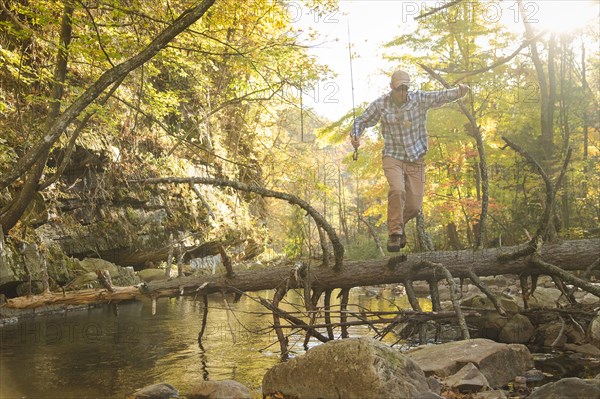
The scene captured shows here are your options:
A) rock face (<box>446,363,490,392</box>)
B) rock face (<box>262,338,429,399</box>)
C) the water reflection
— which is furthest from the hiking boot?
rock face (<box>262,338,429,399</box>)

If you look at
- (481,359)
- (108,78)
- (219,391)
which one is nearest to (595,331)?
(481,359)

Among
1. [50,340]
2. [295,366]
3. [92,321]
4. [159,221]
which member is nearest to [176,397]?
[295,366]

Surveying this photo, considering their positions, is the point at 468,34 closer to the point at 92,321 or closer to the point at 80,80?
the point at 80,80

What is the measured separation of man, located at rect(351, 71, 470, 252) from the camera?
19.5 ft

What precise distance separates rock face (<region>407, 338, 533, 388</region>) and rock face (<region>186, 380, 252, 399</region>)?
5.00 ft

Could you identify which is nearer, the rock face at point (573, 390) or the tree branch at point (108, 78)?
the rock face at point (573, 390)

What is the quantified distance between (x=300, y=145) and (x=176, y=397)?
53.4ft

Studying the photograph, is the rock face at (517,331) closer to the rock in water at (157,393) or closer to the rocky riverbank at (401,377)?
the rocky riverbank at (401,377)

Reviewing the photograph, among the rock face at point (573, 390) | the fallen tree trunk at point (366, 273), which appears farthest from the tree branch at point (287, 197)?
the rock face at point (573, 390)

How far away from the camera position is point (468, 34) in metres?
14.1

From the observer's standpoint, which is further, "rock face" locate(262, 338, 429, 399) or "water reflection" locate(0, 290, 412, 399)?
"water reflection" locate(0, 290, 412, 399)

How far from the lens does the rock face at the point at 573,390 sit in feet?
10.4

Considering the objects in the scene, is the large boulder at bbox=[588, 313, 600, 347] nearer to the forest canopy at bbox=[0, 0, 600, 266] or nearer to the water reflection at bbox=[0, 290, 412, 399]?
the forest canopy at bbox=[0, 0, 600, 266]

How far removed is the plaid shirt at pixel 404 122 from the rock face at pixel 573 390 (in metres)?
3.20
